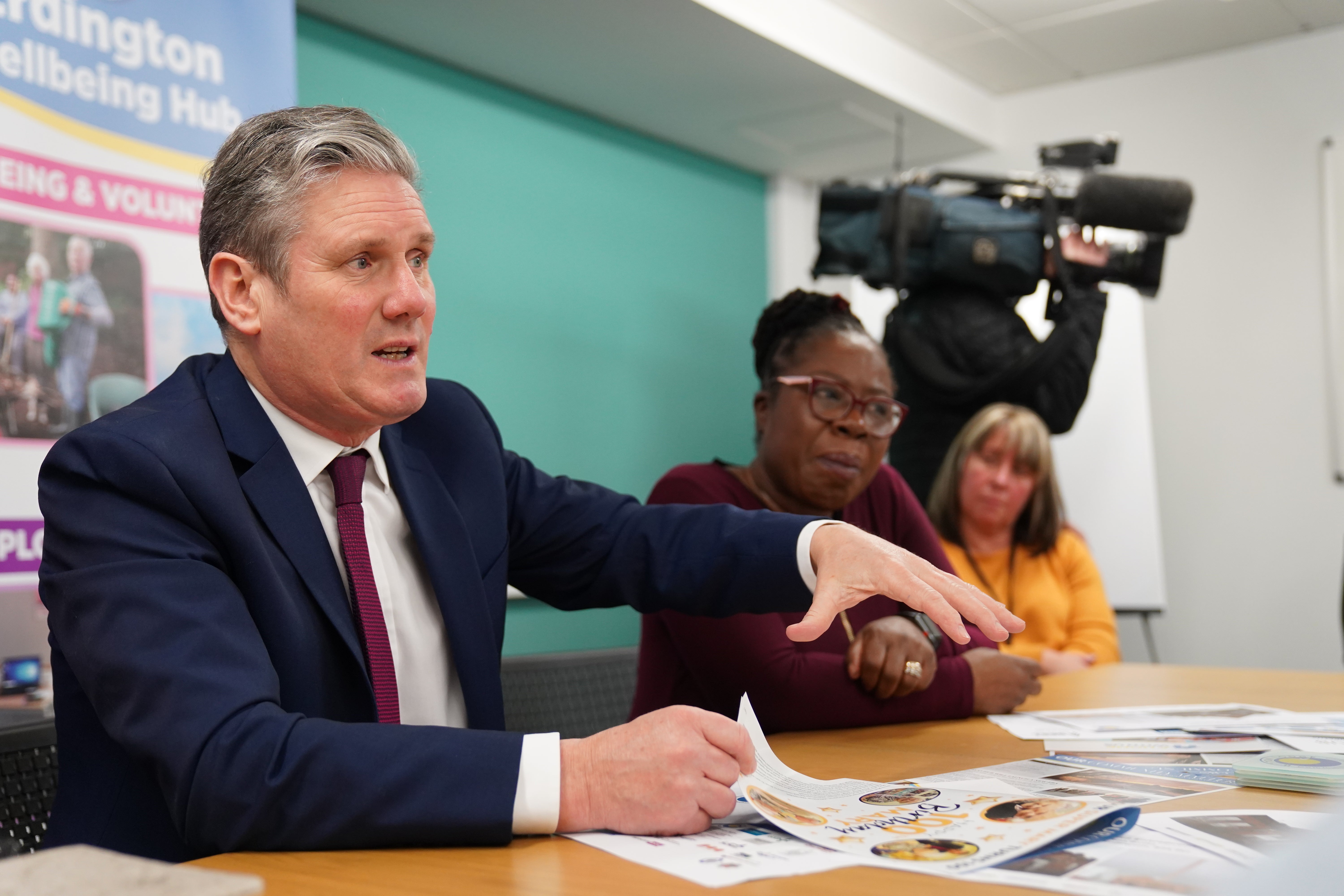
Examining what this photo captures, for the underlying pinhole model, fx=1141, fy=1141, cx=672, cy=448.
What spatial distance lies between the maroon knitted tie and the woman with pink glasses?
1.78ft

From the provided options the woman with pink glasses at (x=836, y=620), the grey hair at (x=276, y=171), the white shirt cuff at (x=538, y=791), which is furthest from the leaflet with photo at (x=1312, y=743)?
the grey hair at (x=276, y=171)

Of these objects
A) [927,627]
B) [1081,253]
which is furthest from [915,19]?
[927,627]

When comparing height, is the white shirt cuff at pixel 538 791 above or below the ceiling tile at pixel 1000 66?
below

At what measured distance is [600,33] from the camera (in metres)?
3.45

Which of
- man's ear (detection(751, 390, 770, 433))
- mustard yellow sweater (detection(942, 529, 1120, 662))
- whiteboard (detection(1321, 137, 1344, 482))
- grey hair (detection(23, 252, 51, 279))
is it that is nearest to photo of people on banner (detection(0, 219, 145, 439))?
grey hair (detection(23, 252, 51, 279))

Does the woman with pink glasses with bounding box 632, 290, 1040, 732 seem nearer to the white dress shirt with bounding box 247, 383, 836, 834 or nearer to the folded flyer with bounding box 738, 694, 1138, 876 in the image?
the white dress shirt with bounding box 247, 383, 836, 834

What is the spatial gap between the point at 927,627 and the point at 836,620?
0.22 meters

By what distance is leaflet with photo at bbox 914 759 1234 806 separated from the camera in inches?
41.3

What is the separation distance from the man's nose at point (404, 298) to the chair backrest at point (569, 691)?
798mm

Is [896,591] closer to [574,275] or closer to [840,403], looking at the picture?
[840,403]

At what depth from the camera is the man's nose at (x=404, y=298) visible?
1.28 metres

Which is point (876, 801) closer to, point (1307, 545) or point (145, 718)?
point (145, 718)

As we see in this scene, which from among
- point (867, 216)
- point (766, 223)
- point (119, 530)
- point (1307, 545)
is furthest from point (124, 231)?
point (1307, 545)

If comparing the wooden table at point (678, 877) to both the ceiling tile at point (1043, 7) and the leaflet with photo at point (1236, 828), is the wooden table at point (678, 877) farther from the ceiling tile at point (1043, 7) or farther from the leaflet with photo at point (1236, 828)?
the ceiling tile at point (1043, 7)
